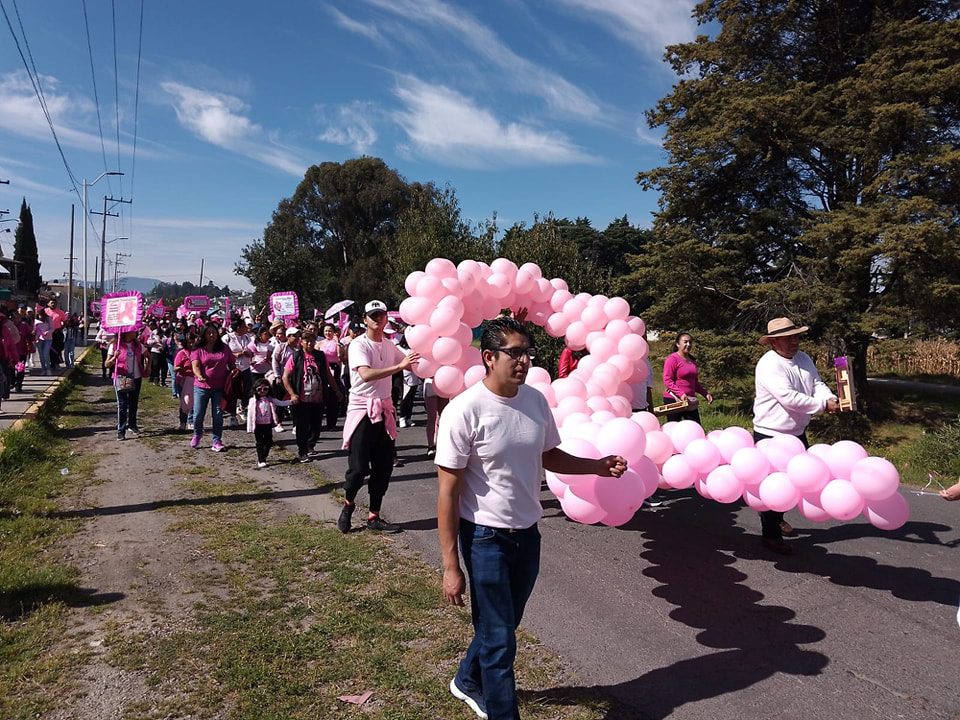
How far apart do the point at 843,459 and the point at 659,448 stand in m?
1.12

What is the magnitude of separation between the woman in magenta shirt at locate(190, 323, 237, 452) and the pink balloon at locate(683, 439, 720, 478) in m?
7.10

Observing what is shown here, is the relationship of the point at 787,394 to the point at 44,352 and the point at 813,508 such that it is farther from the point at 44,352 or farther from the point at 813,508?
the point at 44,352

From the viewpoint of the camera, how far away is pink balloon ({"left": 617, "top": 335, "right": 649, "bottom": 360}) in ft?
20.0

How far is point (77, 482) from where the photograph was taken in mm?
7379

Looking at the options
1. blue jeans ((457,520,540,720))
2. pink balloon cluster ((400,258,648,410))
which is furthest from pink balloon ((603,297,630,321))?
blue jeans ((457,520,540,720))

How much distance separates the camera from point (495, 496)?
2.68 metres

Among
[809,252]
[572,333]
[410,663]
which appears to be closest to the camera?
[410,663]

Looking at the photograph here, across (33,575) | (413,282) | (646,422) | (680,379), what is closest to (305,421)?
(413,282)

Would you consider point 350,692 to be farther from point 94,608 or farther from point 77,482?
point 77,482

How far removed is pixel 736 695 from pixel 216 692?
255 cm

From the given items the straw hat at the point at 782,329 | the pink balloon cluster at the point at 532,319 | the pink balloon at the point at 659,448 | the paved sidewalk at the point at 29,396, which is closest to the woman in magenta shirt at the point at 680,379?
the pink balloon cluster at the point at 532,319

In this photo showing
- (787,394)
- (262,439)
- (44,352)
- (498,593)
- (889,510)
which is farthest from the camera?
(44,352)

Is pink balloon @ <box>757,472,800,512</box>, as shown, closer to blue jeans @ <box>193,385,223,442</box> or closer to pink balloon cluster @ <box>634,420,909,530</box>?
pink balloon cluster @ <box>634,420,909,530</box>

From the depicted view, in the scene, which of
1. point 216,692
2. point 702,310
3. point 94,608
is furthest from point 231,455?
point 702,310
